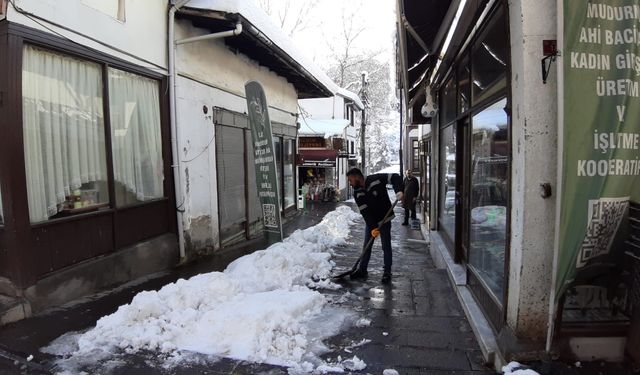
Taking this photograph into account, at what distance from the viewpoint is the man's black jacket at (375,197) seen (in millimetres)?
6277

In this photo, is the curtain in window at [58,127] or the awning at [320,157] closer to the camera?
the curtain in window at [58,127]

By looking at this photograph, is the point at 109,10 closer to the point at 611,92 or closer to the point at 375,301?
the point at 375,301

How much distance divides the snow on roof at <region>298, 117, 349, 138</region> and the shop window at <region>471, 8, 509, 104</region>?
17.0m

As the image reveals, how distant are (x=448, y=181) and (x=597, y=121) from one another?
4.47m

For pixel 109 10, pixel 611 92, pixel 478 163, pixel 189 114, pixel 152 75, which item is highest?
pixel 109 10

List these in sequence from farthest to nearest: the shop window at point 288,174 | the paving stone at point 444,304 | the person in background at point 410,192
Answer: the shop window at point 288,174
the person in background at point 410,192
the paving stone at point 444,304

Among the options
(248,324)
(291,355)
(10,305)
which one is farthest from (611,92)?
(10,305)

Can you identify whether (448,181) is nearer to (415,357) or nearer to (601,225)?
(415,357)

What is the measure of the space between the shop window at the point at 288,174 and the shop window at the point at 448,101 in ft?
22.2

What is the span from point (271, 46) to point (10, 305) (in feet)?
20.6

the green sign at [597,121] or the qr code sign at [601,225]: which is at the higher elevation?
the green sign at [597,121]

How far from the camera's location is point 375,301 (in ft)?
16.8

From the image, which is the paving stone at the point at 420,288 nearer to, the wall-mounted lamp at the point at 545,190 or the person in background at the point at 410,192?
the wall-mounted lamp at the point at 545,190

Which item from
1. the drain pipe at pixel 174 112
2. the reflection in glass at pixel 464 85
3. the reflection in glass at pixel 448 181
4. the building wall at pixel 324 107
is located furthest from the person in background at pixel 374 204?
the building wall at pixel 324 107
